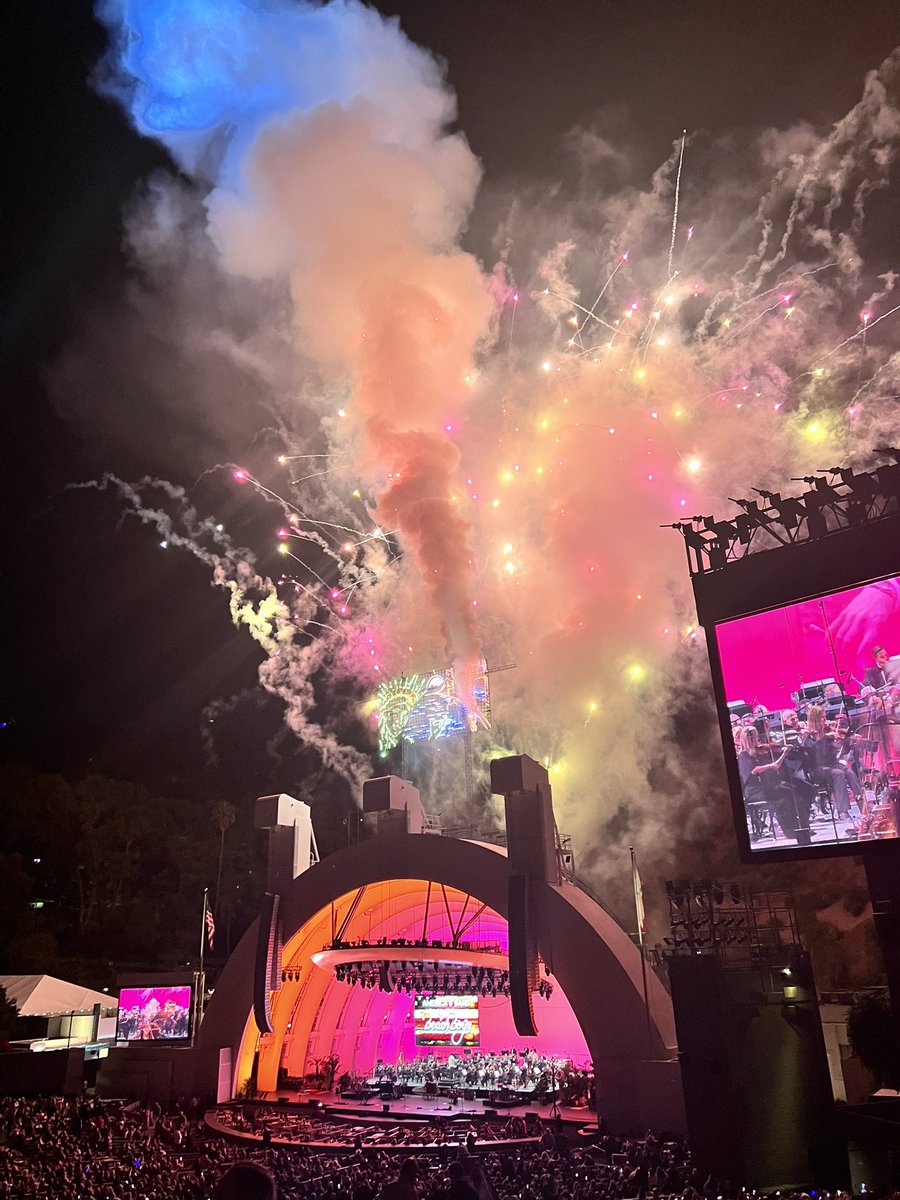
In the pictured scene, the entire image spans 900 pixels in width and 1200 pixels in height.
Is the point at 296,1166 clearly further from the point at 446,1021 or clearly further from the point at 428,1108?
the point at 446,1021

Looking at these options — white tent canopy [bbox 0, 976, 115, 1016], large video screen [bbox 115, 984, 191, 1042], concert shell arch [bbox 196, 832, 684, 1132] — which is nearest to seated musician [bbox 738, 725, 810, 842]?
concert shell arch [bbox 196, 832, 684, 1132]

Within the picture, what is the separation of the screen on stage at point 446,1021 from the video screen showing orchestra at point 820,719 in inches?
676

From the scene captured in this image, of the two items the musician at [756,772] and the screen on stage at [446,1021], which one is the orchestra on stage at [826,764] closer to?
the musician at [756,772]

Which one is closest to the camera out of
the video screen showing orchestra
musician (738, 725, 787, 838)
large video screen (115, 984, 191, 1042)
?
the video screen showing orchestra

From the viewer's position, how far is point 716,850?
39.3m

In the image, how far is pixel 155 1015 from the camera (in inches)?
1145

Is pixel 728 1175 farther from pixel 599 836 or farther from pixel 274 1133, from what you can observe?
pixel 599 836

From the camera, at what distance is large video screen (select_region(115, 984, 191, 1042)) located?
28812 mm

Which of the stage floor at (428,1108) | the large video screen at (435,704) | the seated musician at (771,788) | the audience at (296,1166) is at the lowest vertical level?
the stage floor at (428,1108)

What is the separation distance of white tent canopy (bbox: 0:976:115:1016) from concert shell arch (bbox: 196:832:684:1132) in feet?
36.2

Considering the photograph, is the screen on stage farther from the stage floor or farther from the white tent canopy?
the white tent canopy

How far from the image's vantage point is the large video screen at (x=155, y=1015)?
94.5 ft

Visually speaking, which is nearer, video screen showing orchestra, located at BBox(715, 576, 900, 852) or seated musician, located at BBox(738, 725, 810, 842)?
video screen showing orchestra, located at BBox(715, 576, 900, 852)

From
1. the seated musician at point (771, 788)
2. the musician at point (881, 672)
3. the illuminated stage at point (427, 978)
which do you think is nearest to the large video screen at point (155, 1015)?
the illuminated stage at point (427, 978)
